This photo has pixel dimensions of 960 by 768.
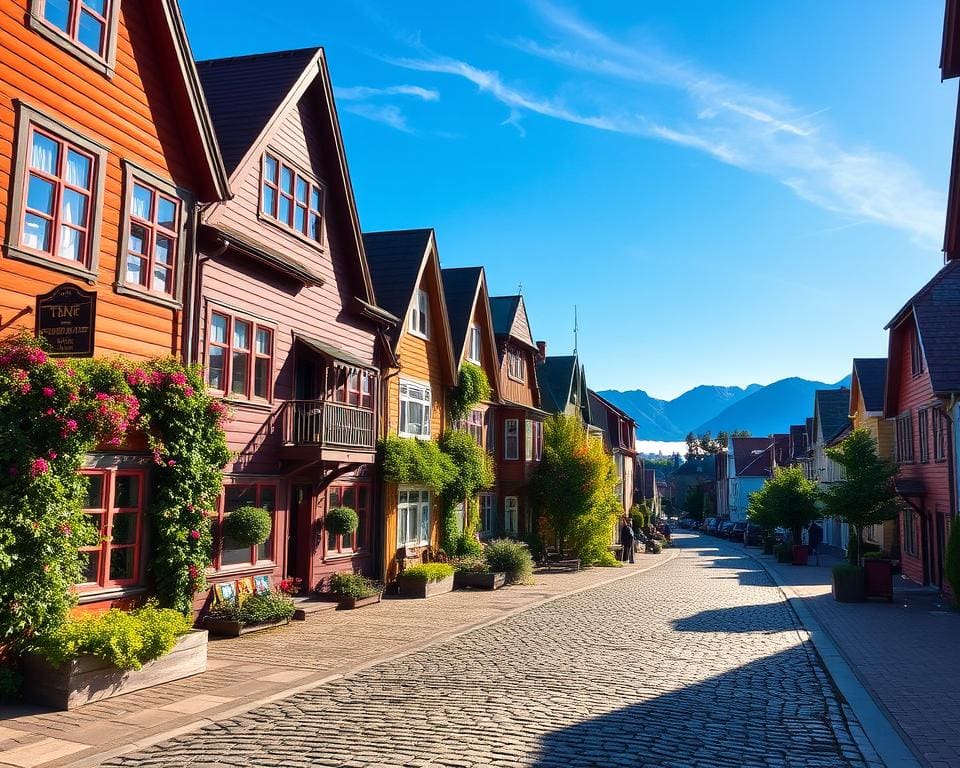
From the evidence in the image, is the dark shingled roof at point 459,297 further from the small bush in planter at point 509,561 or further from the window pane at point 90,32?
the window pane at point 90,32

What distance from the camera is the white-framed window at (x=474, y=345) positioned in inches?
1201

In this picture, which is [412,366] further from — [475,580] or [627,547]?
[627,547]

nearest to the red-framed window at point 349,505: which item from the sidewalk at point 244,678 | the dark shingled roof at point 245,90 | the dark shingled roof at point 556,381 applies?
the sidewalk at point 244,678

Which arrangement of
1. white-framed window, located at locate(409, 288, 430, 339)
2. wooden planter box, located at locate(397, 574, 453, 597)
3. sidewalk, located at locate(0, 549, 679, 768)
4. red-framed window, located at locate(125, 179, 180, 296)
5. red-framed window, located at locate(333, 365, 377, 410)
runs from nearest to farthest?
1. sidewalk, located at locate(0, 549, 679, 768)
2. red-framed window, located at locate(125, 179, 180, 296)
3. red-framed window, located at locate(333, 365, 377, 410)
4. wooden planter box, located at locate(397, 574, 453, 597)
5. white-framed window, located at locate(409, 288, 430, 339)

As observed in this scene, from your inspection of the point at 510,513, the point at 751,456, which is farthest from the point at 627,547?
the point at 751,456

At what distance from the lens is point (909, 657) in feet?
46.0

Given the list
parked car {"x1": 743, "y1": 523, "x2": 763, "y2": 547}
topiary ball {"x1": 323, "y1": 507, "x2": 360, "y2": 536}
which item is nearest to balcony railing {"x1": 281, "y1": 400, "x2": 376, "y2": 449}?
topiary ball {"x1": 323, "y1": 507, "x2": 360, "y2": 536}

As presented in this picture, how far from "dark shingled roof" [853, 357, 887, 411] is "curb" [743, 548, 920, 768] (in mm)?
21586

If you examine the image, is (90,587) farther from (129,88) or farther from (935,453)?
(935,453)

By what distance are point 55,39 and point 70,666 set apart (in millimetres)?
8366

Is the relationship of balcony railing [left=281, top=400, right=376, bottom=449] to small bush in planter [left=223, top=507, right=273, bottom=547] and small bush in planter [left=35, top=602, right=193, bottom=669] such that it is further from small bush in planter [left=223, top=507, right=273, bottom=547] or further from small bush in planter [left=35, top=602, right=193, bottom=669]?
small bush in planter [left=35, top=602, right=193, bottom=669]

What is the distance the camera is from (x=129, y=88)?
1331cm

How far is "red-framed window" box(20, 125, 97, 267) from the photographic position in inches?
448

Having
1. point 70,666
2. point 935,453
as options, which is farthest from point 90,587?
point 935,453
